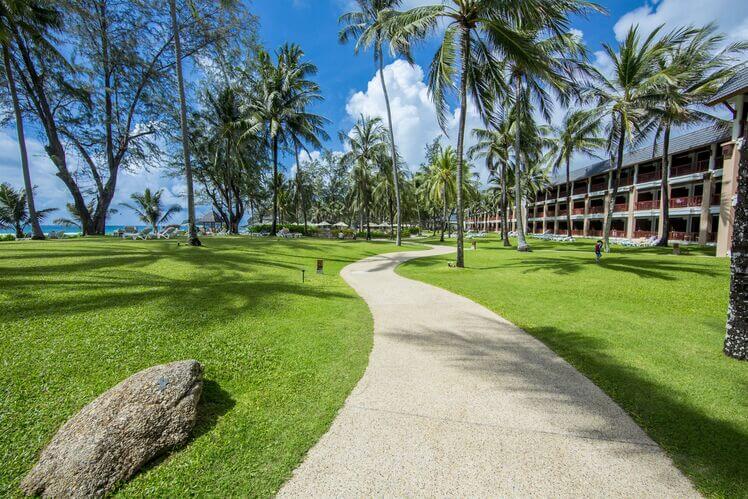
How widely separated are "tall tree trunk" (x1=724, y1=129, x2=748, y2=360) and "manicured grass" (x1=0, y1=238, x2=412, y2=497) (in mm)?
5482

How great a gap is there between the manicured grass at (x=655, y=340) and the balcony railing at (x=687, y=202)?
69.2ft

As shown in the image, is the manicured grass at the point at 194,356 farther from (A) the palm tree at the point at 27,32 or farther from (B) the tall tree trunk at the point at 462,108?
(A) the palm tree at the point at 27,32

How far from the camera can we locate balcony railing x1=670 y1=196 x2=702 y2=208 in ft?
82.2

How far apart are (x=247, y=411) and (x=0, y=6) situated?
23.5 meters

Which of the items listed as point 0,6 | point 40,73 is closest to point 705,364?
point 0,6

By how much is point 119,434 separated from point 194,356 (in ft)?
4.91

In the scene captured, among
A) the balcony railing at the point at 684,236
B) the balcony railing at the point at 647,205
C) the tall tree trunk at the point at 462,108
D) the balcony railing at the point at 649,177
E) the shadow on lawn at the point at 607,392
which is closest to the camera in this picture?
the shadow on lawn at the point at 607,392

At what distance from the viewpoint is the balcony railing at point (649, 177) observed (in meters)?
29.6

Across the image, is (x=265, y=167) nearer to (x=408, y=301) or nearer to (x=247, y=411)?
(x=408, y=301)

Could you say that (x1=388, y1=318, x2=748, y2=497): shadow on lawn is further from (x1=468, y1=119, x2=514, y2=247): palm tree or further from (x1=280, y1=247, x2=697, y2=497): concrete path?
(x1=468, y1=119, x2=514, y2=247): palm tree

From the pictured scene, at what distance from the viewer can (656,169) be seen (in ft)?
98.5

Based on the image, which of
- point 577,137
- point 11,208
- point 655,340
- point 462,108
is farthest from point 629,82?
point 11,208

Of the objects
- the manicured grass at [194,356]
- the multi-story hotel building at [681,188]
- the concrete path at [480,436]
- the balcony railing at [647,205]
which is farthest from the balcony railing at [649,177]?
the manicured grass at [194,356]

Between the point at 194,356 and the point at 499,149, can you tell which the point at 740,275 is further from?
the point at 499,149
